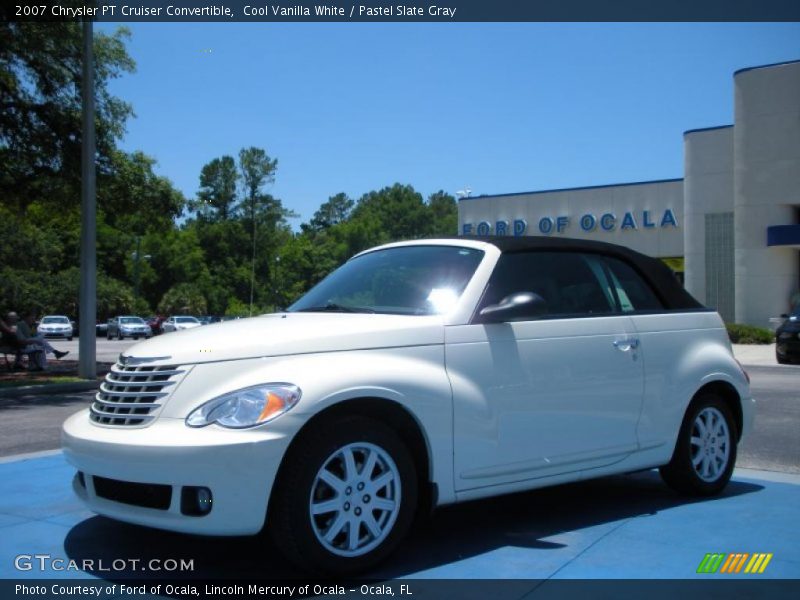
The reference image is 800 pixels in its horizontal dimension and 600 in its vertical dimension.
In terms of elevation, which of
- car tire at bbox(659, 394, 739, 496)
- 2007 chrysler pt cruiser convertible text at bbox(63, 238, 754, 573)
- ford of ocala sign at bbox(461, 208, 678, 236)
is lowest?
car tire at bbox(659, 394, 739, 496)

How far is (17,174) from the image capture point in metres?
19.0

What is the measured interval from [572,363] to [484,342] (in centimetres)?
66

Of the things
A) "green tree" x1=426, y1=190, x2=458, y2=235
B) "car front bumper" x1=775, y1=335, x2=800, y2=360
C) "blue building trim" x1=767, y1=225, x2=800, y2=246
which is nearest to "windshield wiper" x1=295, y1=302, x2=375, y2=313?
"car front bumper" x1=775, y1=335, x2=800, y2=360

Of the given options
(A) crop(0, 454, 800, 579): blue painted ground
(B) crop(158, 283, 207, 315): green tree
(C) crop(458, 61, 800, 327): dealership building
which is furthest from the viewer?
(B) crop(158, 283, 207, 315): green tree

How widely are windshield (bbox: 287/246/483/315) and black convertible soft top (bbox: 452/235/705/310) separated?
0.28 meters

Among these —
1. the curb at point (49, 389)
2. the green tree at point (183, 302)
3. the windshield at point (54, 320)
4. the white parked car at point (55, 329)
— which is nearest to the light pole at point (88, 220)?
the curb at point (49, 389)

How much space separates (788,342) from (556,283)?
57.5ft

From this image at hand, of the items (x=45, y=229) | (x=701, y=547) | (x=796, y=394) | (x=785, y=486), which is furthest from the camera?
(x=45, y=229)

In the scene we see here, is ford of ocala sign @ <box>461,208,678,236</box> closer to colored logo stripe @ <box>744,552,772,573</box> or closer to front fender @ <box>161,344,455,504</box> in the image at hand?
colored logo stripe @ <box>744,552,772,573</box>

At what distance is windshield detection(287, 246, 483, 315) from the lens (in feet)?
16.3

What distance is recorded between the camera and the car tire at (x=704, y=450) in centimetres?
583

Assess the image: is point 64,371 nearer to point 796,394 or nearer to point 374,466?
point 796,394

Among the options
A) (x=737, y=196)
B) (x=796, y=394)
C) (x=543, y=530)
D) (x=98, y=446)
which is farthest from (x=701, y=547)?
(x=737, y=196)

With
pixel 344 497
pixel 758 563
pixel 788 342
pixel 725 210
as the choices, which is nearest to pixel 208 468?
pixel 344 497
